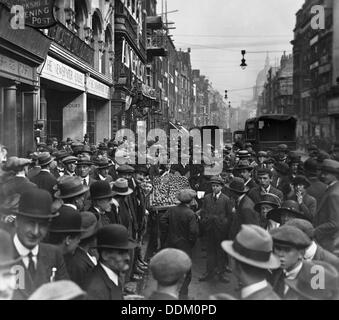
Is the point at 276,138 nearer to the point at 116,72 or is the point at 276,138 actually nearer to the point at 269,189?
the point at 116,72

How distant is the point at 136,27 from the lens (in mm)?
33594

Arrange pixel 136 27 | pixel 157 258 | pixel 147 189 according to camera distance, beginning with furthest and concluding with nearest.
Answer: pixel 136 27
pixel 147 189
pixel 157 258

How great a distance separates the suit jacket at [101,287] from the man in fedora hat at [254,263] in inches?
40.4

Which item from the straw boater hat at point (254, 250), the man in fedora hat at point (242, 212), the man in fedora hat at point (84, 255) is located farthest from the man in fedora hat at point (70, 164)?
the straw boater hat at point (254, 250)

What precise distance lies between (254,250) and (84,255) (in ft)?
6.07

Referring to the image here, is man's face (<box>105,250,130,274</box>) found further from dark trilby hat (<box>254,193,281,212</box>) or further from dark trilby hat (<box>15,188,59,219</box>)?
dark trilby hat (<box>254,193,281,212</box>)

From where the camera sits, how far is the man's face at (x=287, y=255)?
3.69 metres

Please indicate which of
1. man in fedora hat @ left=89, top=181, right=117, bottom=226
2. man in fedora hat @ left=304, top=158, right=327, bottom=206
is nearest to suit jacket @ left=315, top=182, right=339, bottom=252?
man in fedora hat @ left=304, top=158, right=327, bottom=206

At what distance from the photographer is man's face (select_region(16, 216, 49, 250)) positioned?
3635 mm

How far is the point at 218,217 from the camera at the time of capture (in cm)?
732

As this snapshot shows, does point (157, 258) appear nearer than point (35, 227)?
Yes

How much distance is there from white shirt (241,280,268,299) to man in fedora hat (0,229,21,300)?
169cm
